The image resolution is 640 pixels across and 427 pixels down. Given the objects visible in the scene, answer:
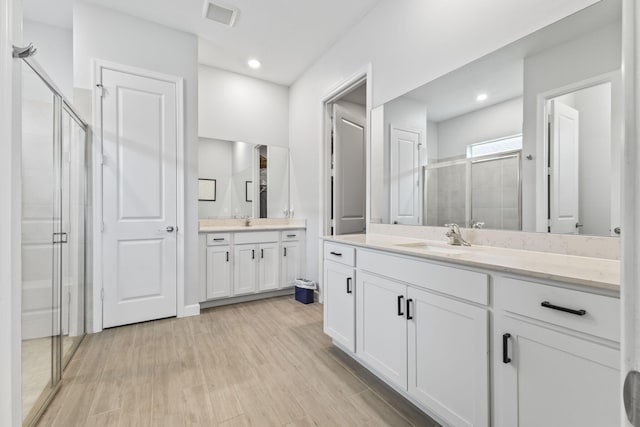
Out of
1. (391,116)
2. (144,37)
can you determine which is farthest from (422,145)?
(144,37)

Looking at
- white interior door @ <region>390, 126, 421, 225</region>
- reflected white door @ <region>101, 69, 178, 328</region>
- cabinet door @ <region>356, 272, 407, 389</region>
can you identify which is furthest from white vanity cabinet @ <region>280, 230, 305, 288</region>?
cabinet door @ <region>356, 272, 407, 389</region>

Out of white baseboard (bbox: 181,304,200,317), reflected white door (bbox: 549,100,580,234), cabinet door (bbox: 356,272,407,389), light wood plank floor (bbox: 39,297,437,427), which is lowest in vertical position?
light wood plank floor (bbox: 39,297,437,427)

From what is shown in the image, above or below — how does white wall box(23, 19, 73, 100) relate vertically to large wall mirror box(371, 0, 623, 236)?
above

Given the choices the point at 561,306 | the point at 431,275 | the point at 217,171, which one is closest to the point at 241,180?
the point at 217,171

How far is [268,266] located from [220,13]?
2.64 metres

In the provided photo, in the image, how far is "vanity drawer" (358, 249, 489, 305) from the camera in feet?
4.02

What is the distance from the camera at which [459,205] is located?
1.93 metres

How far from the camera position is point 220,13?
8.86 feet

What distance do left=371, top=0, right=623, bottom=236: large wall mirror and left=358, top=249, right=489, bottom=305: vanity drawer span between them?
0.59 metres

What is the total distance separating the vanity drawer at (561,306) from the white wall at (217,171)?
10.5 ft

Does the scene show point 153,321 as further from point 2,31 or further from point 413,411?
point 2,31

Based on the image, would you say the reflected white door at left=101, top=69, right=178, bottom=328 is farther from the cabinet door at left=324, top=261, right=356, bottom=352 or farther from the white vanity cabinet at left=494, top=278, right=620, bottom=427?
the white vanity cabinet at left=494, top=278, right=620, bottom=427

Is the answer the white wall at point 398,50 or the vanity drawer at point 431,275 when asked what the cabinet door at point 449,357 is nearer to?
the vanity drawer at point 431,275

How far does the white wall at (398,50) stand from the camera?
Result: 5.36ft
